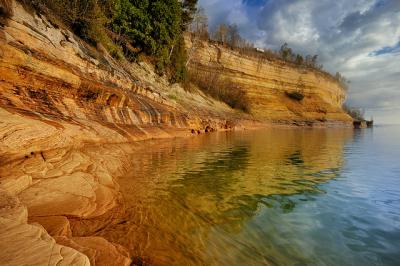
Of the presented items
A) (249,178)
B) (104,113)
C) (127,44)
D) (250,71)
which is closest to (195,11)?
(127,44)

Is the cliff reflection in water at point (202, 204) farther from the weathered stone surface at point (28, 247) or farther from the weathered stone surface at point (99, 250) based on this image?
the weathered stone surface at point (28, 247)

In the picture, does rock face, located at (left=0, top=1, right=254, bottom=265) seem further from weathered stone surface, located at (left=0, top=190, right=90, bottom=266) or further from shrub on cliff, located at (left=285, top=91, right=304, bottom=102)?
shrub on cliff, located at (left=285, top=91, right=304, bottom=102)

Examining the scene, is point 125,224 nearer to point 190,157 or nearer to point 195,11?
point 190,157

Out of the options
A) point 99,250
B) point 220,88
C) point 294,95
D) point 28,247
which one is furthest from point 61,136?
point 294,95

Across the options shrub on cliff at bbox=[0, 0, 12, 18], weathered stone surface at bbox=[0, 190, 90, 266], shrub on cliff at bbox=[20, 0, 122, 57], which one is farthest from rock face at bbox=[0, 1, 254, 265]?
shrub on cliff at bbox=[20, 0, 122, 57]

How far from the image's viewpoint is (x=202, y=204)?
169 inches

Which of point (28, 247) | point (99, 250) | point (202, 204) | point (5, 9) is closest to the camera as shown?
point (28, 247)

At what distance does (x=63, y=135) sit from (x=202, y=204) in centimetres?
415

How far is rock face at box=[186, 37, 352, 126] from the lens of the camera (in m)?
41.5

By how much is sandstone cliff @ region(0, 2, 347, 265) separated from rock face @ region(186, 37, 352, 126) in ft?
77.8

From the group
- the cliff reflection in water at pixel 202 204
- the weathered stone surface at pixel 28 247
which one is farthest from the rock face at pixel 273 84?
the weathered stone surface at pixel 28 247

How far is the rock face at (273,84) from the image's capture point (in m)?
41.5

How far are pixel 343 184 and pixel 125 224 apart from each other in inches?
190

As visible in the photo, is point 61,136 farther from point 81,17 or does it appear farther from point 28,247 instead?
point 81,17
